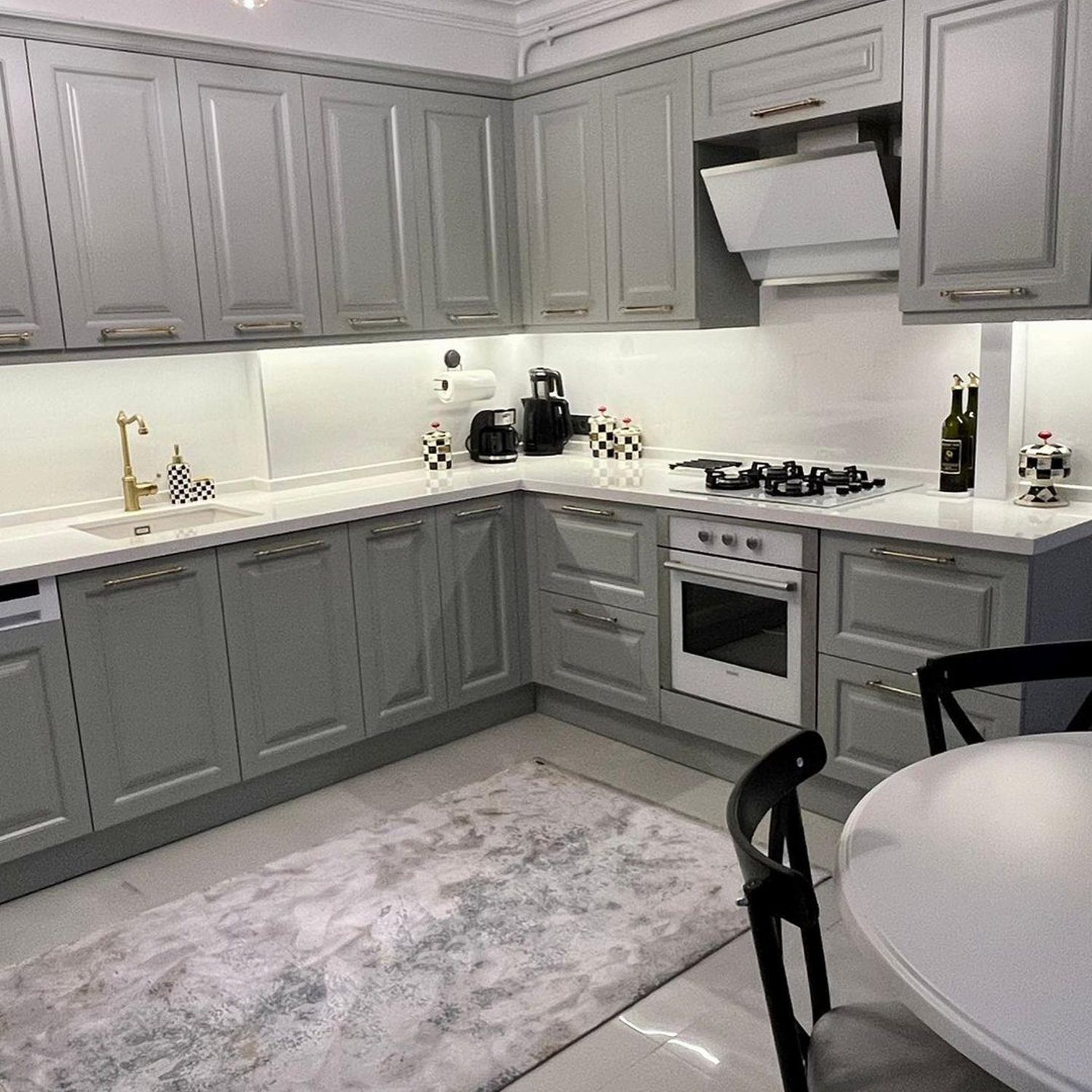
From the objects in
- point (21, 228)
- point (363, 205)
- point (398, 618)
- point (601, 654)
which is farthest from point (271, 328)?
point (601, 654)

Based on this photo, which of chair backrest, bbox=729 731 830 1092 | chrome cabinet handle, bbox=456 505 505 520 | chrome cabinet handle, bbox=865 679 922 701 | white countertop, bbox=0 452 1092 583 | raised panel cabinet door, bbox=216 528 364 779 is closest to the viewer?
chair backrest, bbox=729 731 830 1092

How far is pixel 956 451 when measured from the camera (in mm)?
3215

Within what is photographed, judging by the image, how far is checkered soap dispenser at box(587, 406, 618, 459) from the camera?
4281 mm

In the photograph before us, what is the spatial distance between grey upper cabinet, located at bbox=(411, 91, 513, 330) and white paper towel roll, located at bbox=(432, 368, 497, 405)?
25 cm

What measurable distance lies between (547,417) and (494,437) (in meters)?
0.26

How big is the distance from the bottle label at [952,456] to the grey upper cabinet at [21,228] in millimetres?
2585

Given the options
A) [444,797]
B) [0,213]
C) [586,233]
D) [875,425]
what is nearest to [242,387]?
[0,213]

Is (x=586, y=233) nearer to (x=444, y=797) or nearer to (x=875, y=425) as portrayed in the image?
(x=875, y=425)

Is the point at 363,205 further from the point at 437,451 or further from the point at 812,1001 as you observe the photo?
the point at 812,1001

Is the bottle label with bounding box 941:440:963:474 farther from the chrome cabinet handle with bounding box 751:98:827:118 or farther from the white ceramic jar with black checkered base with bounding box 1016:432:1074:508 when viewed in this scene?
the chrome cabinet handle with bounding box 751:98:827:118

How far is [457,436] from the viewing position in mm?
4441

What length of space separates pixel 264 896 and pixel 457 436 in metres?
2.09

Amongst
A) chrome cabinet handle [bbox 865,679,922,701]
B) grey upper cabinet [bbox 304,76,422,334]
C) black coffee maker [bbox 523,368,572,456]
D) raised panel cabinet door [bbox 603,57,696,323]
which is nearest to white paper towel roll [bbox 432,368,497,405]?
black coffee maker [bbox 523,368,572,456]

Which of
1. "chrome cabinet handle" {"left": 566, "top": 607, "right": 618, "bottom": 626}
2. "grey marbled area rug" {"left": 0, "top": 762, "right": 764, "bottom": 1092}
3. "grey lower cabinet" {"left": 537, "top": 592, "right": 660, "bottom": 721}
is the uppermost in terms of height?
"chrome cabinet handle" {"left": 566, "top": 607, "right": 618, "bottom": 626}
